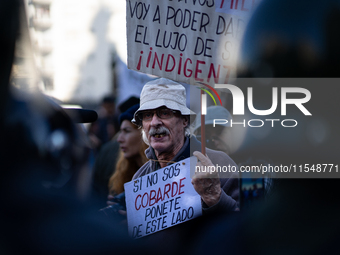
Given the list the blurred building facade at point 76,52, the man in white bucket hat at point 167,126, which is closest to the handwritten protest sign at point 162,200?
the man in white bucket hat at point 167,126

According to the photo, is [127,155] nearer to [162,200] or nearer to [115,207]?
[115,207]

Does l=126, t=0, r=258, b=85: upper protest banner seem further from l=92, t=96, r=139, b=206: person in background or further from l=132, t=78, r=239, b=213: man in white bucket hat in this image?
l=92, t=96, r=139, b=206: person in background

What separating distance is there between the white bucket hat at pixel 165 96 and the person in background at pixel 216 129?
103mm

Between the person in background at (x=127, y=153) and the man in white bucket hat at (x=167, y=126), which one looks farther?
the person in background at (x=127, y=153)

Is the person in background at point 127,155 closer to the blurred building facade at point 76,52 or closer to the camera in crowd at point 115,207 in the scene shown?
the blurred building facade at point 76,52

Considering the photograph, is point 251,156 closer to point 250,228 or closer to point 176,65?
point 250,228

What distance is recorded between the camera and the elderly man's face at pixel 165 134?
2783 mm

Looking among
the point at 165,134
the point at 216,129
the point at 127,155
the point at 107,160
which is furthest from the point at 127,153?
the point at 216,129

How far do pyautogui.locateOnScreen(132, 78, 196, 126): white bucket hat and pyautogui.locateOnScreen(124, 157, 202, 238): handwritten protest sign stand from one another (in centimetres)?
34

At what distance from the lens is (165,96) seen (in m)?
2.81

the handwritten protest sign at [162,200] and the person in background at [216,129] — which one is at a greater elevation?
the person in background at [216,129]

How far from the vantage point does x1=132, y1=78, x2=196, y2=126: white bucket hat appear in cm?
278

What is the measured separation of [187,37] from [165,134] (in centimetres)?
59

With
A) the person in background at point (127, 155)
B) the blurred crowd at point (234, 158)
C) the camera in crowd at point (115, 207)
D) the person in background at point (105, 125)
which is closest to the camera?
the blurred crowd at point (234, 158)
